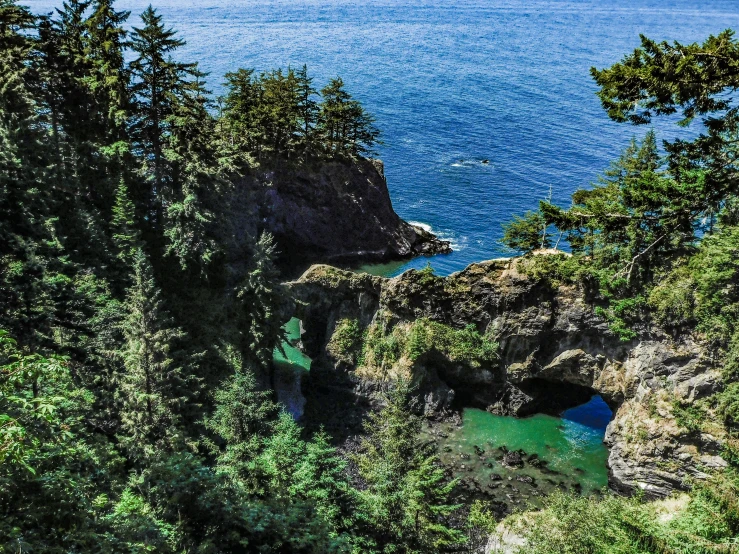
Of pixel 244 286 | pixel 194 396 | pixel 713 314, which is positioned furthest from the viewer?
pixel 244 286

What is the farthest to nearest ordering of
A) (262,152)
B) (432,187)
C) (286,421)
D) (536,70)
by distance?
1. (536,70)
2. (432,187)
3. (262,152)
4. (286,421)

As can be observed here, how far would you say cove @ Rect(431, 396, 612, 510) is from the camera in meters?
36.7

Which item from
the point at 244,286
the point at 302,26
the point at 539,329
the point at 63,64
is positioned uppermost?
the point at 302,26

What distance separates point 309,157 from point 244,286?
1046 inches

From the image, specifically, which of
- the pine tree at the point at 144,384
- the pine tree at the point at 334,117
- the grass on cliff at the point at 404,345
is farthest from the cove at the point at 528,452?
the pine tree at the point at 334,117

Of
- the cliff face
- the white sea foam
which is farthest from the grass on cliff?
the white sea foam

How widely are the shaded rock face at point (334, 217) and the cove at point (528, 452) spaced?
2625cm

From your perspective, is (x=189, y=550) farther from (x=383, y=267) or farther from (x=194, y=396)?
(x=383, y=267)

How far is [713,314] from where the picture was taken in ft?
107

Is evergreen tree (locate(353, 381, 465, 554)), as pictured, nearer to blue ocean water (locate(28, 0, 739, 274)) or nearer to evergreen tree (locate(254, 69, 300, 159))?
blue ocean water (locate(28, 0, 739, 274))

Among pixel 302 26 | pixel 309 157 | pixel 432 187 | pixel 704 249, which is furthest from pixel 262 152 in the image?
pixel 302 26

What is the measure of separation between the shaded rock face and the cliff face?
662 inches

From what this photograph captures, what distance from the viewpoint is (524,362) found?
1668 inches

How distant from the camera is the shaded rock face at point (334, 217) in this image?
59750 millimetres
